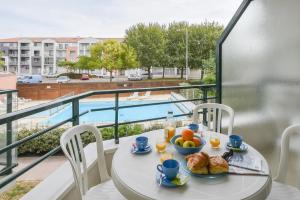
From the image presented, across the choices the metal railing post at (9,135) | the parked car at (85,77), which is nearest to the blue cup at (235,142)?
the metal railing post at (9,135)

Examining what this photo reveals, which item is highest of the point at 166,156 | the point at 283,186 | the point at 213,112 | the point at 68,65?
the point at 68,65

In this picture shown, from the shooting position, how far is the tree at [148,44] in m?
17.4

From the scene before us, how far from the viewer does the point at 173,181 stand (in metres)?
1.05

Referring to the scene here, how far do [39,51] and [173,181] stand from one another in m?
30.1

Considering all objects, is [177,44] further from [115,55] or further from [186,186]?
[186,186]

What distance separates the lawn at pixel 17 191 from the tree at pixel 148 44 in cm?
1385

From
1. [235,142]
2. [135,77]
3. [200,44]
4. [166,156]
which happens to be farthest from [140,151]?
[135,77]

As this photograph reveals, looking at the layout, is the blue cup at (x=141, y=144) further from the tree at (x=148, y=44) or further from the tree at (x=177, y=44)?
the tree at (x=177, y=44)

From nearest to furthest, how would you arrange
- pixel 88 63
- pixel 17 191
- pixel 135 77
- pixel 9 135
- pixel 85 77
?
1. pixel 9 135
2. pixel 17 191
3. pixel 88 63
4. pixel 135 77
5. pixel 85 77

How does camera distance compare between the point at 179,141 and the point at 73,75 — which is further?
the point at 73,75

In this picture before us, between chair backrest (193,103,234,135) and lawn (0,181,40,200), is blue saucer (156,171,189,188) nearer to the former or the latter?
chair backrest (193,103,234,135)

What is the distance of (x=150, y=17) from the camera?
19.8 m

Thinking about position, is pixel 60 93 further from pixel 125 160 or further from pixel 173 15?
pixel 125 160

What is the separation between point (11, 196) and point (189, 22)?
17014 mm
